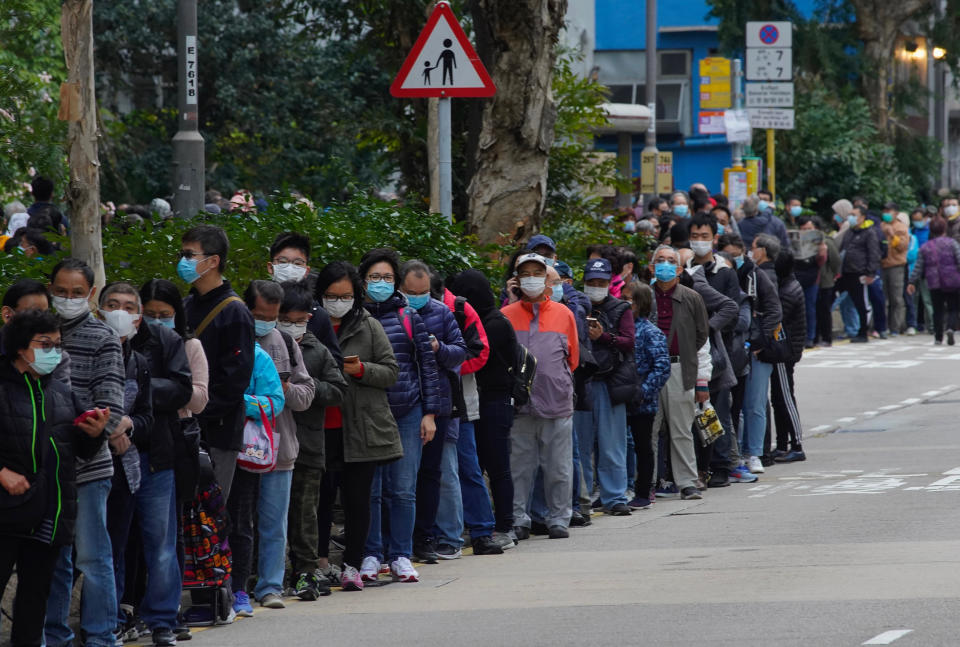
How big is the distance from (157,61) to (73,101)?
923 inches

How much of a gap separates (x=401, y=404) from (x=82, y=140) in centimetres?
238

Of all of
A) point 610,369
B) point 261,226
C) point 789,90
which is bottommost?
point 610,369

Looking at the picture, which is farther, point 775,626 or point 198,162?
point 198,162

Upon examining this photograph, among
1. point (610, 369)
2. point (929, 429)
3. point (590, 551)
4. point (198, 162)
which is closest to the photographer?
point (590, 551)

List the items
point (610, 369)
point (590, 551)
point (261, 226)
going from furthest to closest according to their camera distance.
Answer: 1. point (610, 369)
2. point (261, 226)
3. point (590, 551)

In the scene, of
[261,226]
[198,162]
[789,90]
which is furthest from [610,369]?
[789,90]

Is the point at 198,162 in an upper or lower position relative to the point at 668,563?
upper

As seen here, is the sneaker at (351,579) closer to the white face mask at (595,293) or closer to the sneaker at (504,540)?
the sneaker at (504,540)

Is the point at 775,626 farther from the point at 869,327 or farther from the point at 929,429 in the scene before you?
the point at 869,327

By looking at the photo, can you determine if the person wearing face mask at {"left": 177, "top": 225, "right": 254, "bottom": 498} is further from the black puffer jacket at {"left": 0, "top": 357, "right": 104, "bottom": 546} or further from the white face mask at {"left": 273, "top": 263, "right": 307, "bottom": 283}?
the black puffer jacket at {"left": 0, "top": 357, "right": 104, "bottom": 546}

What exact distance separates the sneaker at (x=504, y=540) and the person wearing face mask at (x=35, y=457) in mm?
4104

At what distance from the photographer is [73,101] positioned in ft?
31.7

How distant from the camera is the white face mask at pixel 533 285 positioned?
469 inches

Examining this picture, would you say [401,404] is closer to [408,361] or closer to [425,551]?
[408,361]
